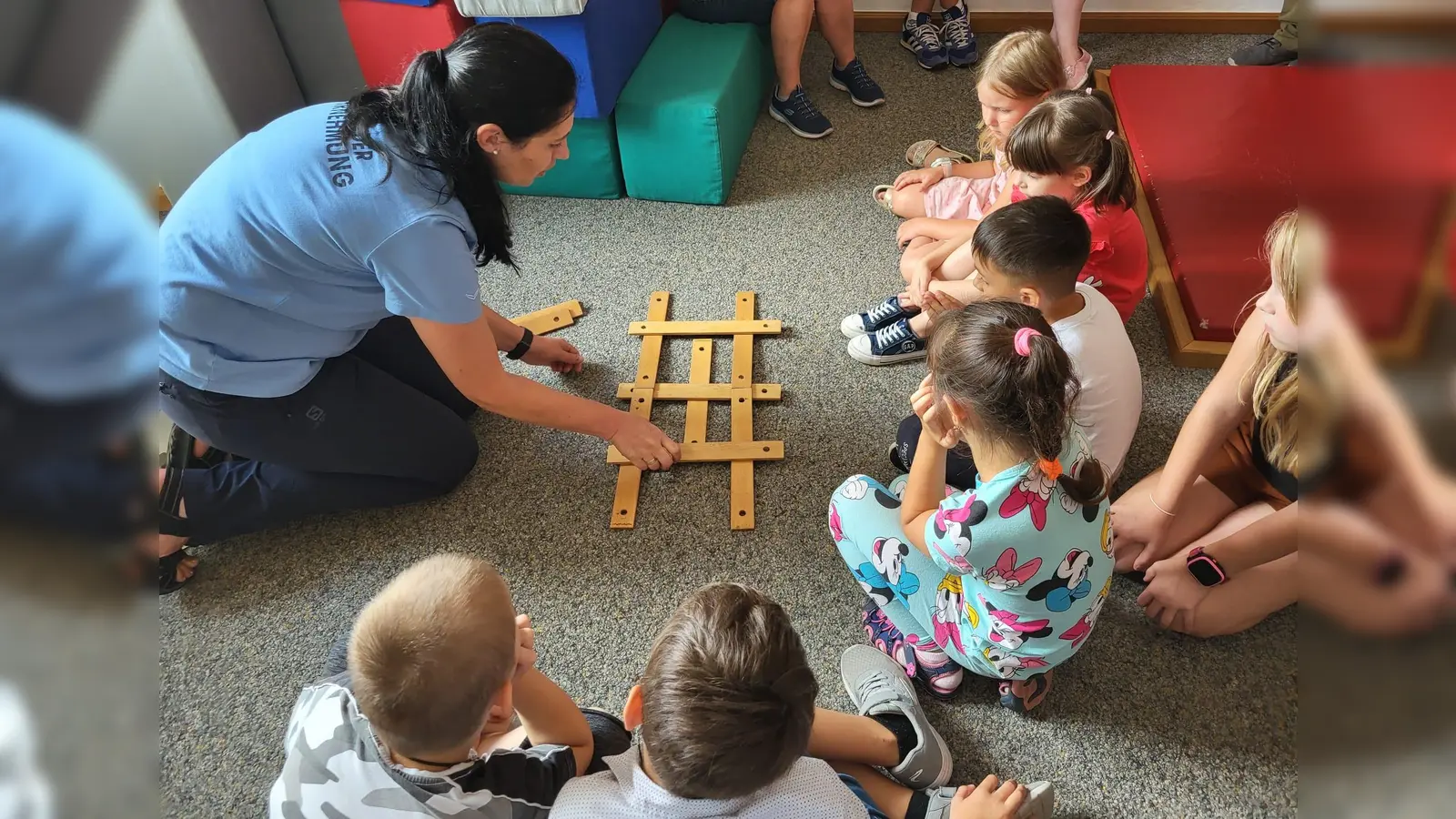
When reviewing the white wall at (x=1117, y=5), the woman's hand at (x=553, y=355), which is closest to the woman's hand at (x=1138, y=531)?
the woman's hand at (x=553, y=355)

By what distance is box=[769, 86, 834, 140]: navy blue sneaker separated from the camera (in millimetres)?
2311

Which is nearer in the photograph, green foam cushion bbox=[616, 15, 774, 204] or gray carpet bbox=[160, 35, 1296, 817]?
gray carpet bbox=[160, 35, 1296, 817]

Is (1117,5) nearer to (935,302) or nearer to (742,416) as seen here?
(935,302)

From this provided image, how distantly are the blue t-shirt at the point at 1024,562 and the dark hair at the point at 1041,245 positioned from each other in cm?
30

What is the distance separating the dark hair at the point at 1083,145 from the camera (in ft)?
4.83

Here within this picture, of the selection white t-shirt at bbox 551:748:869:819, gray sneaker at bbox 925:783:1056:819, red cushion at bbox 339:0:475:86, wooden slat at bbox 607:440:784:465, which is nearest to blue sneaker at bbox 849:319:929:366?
wooden slat at bbox 607:440:784:465

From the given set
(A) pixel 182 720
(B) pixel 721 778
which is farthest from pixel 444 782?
Answer: (A) pixel 182 720

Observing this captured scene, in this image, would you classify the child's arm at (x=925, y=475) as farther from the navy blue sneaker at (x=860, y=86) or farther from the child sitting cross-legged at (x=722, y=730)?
the navy blue sneaker at (x=860, y=86)

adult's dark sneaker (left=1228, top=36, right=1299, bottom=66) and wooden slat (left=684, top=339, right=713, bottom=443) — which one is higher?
adult's dark sneaker (left=1228, top=36, right=1299, bottom=66)

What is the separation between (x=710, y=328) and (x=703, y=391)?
0.58 feet

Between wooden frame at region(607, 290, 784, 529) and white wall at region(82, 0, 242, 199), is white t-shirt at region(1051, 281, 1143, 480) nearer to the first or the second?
wooden frame at region(607, 290, 784, 529)

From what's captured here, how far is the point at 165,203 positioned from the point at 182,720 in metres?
1.32

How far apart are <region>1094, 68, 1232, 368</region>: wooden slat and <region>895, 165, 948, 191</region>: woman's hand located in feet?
1.46
